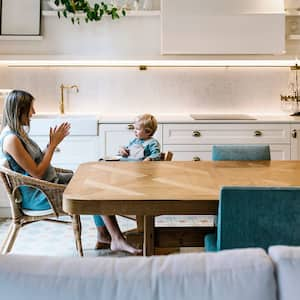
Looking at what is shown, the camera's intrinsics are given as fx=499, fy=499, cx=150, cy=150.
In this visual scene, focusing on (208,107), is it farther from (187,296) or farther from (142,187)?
(187,296)

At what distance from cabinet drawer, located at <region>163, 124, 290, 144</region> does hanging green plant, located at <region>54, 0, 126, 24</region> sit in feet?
3.63

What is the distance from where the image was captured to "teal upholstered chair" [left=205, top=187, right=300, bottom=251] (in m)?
1.85

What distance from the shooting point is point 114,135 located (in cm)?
424

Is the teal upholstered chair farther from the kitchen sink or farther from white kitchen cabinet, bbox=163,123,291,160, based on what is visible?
the kitchen sink

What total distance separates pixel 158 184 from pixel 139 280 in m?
1.19

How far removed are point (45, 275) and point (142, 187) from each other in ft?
3.71

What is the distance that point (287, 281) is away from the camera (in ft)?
3.72

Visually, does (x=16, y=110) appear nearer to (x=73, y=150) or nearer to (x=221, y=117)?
(x=73, y=150)

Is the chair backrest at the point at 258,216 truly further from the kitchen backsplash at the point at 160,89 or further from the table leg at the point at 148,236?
the kitchen backsplash at the point at 160,89

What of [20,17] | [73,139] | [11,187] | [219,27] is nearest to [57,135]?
[11,187]

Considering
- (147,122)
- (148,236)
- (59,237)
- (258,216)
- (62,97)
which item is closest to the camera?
(258,216)

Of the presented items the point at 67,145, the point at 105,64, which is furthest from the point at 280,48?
the point at 67,145

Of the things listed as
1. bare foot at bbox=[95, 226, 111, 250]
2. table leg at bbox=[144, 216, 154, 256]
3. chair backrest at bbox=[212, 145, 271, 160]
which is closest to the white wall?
bare foot at bbox=[95, 226, 111, 250]

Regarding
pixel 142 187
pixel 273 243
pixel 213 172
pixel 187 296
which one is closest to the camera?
pixel 187 296
